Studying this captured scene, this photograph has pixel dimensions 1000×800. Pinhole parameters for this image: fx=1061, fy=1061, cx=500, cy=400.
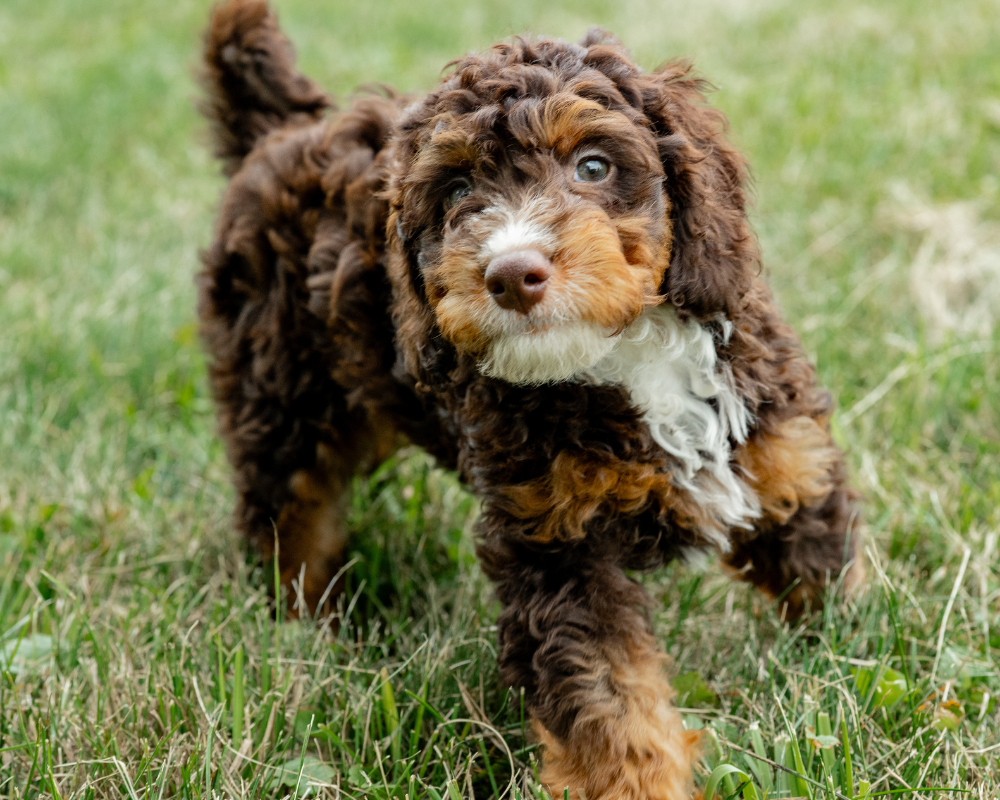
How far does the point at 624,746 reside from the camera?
8.07 feet

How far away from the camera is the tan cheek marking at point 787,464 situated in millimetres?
2770

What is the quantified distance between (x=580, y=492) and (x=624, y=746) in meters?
0.60

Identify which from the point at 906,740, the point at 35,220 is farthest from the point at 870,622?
the point at 35,220

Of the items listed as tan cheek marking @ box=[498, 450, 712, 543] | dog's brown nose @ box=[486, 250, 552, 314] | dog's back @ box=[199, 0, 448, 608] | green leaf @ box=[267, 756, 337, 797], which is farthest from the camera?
dog's back @ box=[199, 0, 448, 608]

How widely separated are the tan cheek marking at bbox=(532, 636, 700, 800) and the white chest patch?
17.0 inches

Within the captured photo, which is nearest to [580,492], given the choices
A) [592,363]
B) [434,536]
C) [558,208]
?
[592,363]

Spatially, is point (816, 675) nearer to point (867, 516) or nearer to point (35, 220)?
point (867, 516)

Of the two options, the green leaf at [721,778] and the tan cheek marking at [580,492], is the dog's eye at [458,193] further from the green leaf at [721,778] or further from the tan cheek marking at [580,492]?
the green leaf at [721,778]

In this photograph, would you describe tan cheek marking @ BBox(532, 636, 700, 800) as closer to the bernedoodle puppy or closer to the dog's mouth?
the bernedoodle puppy

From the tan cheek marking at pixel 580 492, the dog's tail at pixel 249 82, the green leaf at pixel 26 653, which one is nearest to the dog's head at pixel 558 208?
the tan cheek marking at pixel 580 492

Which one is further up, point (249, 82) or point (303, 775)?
point (249, 82)

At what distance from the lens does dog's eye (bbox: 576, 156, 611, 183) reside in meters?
2.45

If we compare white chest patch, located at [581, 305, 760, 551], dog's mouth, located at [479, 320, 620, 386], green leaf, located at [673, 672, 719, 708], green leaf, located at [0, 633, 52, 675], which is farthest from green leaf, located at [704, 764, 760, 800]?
green leaf, located at [0, 633, 52, 675]

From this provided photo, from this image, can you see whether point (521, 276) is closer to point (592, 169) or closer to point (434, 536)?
point (592, 169)
